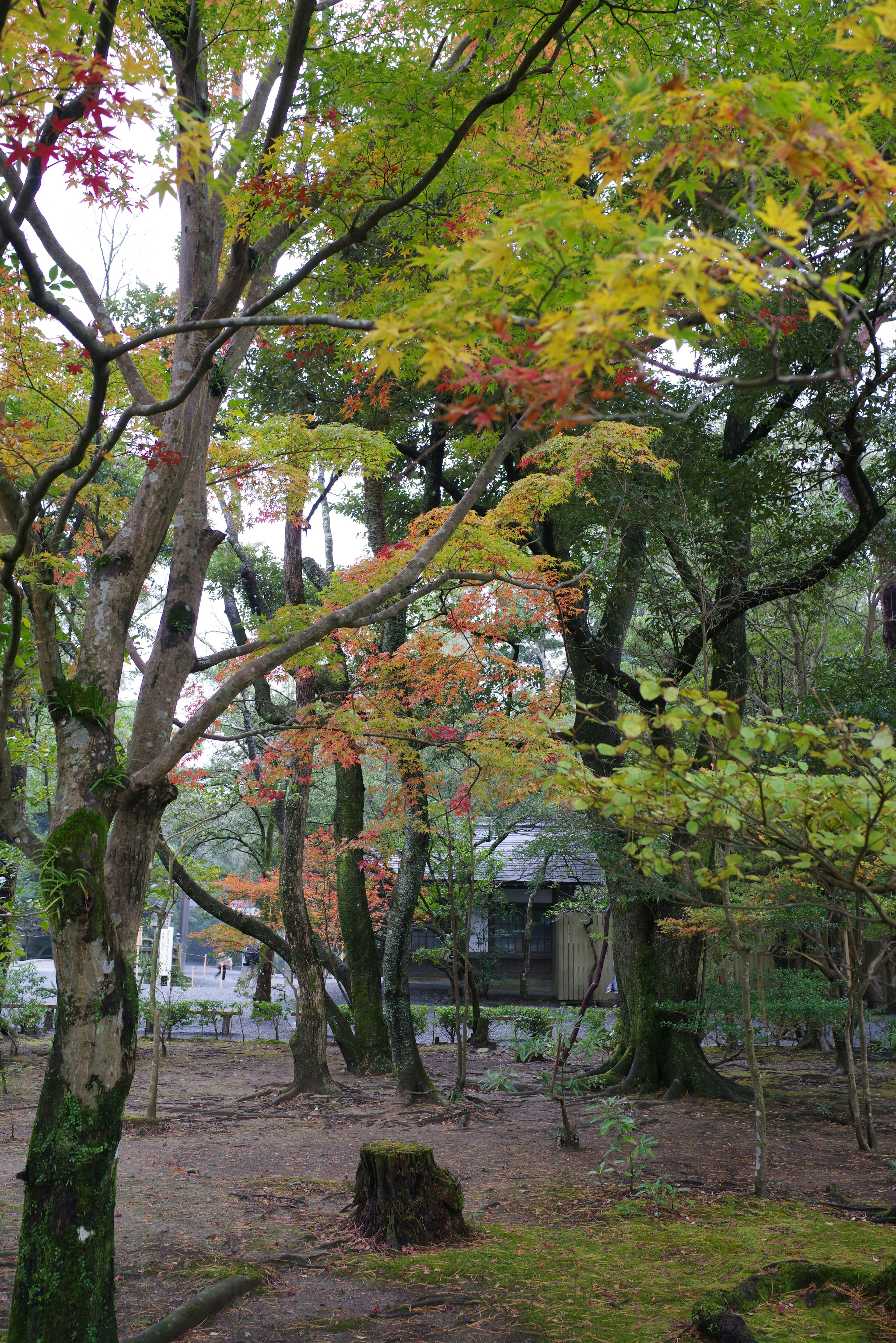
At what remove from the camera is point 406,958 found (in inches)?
474

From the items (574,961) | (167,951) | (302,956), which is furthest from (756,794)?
(167,951)

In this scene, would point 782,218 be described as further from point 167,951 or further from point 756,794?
point 167,951

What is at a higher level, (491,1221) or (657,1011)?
(657,1011)

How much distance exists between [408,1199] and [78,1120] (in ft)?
10.0

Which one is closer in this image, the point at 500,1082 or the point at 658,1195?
the point at 658,1195

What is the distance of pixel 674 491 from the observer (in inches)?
422

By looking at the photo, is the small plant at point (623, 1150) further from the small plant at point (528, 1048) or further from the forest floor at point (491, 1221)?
the small plant at point (528, 1048)

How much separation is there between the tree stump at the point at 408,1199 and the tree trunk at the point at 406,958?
527cm

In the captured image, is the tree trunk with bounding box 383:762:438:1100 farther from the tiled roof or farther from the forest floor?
the tiled roof

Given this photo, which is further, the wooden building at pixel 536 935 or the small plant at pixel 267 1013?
the wooden building at pixel 536 935

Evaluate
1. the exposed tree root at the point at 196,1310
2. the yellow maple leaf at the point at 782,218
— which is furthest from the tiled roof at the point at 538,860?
the yellow maple leaf at the point at 782,218

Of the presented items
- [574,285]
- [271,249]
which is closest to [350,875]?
[271,249]

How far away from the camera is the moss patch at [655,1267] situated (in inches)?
181

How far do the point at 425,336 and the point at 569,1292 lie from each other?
17.6ft
